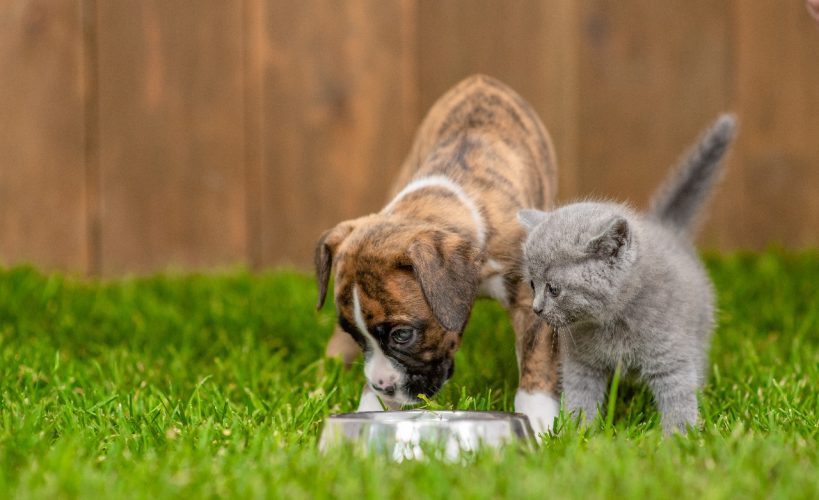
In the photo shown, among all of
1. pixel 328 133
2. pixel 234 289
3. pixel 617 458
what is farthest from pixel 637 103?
pixel 617 458

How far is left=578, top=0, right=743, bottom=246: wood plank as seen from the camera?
553 cm

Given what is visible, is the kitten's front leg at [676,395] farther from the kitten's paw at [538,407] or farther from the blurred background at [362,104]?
the blurred background at [362,104]

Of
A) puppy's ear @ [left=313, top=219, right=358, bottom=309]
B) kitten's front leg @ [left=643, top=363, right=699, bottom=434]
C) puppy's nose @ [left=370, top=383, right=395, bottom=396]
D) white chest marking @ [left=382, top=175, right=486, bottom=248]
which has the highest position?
white chest marking @ [left=382, top=175, right=486, bottom=248]

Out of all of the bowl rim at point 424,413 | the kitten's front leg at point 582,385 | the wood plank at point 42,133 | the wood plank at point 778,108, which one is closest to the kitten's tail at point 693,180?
the kitten's front leg at point 582,385

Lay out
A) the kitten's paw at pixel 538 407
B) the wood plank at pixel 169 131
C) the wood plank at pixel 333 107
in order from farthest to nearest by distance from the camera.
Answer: the wood plank at pixel 333 107
the wood plank at pixel 169 131
the kitten's paw at pixel 538 407

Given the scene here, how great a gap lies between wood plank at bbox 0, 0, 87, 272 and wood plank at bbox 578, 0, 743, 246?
8.80 feet

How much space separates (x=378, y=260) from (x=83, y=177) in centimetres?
305

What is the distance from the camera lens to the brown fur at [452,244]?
2.88 m

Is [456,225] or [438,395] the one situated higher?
[456,225]

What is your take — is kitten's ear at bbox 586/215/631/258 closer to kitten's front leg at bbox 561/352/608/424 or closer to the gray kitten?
the gray kitten

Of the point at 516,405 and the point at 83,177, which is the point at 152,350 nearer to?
the point at 516,405

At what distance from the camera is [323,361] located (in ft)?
11.6

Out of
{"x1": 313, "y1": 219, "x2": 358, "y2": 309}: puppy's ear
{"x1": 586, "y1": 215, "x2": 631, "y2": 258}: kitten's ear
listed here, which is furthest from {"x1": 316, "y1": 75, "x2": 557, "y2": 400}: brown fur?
{"x1": 586, "y1": 215, "x2": 631, "y2": 258}: kitten's ear

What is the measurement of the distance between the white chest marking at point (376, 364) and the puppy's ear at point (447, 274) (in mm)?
200
